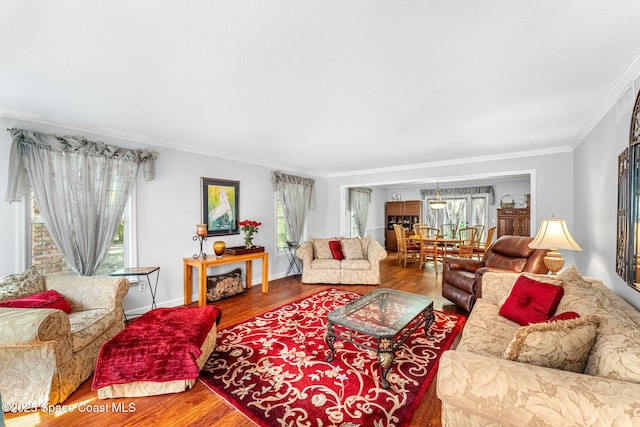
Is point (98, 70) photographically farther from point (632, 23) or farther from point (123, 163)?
point (632, 23)

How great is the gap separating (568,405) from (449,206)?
824 cm

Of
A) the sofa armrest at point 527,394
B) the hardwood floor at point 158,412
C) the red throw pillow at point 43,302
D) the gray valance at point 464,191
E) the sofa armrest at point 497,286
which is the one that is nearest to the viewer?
the sofa armrest at point 527,394

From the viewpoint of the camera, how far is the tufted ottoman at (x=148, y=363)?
72.7 inches

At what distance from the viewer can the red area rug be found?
174cm

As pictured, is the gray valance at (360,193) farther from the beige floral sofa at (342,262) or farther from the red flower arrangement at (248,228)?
the red flower arrangement at (248,228)

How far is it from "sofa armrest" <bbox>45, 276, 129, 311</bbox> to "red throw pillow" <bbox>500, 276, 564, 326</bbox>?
3.43m

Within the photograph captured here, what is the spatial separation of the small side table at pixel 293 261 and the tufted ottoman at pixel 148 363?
348 cm

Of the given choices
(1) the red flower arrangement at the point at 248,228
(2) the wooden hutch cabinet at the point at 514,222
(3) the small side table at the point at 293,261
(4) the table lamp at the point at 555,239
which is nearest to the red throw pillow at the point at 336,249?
(3) the small side table at the point at 293,261

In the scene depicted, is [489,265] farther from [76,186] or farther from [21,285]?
[76,186]

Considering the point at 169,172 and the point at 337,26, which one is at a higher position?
the point at 337,26

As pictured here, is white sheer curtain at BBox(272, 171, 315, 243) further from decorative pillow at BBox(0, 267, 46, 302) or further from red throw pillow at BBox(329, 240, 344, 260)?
decorative pillow at BBox(0, 267, 46, 302)

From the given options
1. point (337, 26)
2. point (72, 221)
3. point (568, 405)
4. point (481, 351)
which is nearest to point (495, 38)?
point (337, 26)

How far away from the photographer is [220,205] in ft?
14.3

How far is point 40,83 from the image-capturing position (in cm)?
205
